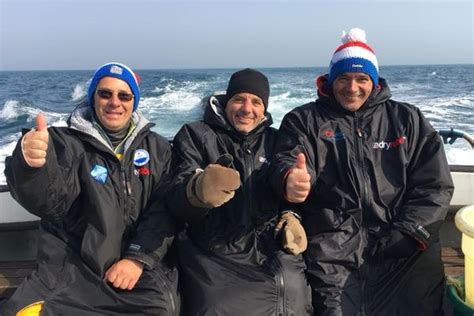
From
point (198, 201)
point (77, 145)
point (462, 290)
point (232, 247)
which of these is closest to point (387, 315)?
point (462, 290)

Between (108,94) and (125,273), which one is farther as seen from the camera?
(108,94)

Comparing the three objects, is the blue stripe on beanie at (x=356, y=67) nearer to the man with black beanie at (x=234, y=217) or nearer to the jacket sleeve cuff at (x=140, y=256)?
the man with black beanie at (x=234, y=217)

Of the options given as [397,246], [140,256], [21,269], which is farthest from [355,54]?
[21,269]

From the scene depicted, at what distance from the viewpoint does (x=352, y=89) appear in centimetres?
287

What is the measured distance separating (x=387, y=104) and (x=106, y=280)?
1.89m

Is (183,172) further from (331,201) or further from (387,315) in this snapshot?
(387,315)

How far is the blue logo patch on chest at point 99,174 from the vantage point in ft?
8.50

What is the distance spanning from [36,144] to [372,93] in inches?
74.5

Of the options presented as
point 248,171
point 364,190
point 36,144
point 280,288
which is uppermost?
point 36,144

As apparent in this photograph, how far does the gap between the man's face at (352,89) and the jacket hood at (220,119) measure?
17.8 inches

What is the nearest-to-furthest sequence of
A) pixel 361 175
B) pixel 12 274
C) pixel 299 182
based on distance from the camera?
pixel 299 182
pixel 361 175
pixel 12 274

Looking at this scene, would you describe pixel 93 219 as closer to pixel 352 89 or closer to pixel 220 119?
pixel 220 119

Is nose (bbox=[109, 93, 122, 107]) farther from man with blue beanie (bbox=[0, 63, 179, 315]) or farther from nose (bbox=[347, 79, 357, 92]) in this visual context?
nose (bbox=[347, 79, 357, 92])

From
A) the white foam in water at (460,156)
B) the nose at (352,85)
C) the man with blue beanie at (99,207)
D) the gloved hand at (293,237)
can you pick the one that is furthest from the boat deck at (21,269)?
the white foam in water at (460,156)
